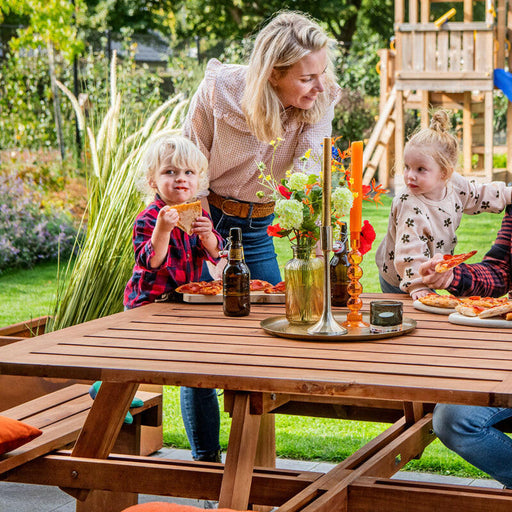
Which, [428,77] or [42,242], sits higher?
[428,77]

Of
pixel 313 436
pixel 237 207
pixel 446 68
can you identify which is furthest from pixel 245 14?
pixel 237 207

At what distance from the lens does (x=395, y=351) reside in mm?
2234

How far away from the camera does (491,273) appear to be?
10.9 feet

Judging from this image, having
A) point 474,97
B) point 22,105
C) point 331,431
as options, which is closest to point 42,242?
point 22,105

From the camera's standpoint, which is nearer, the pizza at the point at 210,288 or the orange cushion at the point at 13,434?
the orange cushion at the point at 13,434

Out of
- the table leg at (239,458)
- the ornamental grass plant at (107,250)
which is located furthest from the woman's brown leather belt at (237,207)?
the table leg at (239,458)

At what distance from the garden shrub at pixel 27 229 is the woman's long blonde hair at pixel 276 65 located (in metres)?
5.29

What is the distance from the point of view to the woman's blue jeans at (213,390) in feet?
10.7

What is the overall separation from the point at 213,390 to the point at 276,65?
4.24 feet

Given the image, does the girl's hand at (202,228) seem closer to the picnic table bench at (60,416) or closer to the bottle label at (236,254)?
the bottle label at (236,254)

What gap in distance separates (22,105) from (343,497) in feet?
32.0

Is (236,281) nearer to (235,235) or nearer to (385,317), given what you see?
(235,235)

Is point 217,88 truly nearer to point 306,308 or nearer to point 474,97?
point 306,308

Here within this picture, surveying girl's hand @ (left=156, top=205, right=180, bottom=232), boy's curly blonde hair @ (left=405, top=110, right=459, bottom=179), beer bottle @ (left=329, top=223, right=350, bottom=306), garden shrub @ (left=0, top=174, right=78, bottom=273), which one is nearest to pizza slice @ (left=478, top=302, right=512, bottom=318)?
beer bottle @ (left=329, top=223, right=350, bottom=306)
